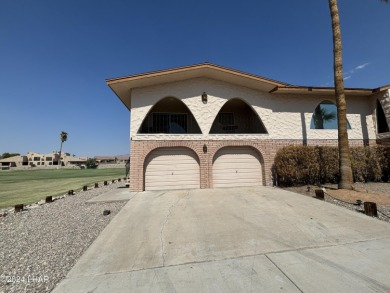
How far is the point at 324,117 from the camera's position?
12867mm

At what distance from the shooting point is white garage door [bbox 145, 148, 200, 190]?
10.9m

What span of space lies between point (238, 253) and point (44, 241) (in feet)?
15.4

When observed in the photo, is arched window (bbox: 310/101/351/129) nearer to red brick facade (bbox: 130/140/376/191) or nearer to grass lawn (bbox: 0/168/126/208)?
red brick facade (bbox: 130/140/376/191)

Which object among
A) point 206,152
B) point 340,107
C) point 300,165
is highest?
point 340,107

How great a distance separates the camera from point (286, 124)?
1238cm

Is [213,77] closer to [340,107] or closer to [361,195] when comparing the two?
[340,107]

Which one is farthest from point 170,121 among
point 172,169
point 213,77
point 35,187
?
point 35,187

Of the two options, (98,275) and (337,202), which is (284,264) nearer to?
(98,275)

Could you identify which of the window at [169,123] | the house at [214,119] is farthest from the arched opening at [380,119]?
the window at [169,123]

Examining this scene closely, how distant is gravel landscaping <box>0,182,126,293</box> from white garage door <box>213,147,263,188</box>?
583cm

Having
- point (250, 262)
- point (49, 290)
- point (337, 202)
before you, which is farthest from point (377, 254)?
point (49, 290)

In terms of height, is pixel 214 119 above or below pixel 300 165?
above

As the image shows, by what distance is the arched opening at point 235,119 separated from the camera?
1404 cm

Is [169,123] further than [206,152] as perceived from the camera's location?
Yes
